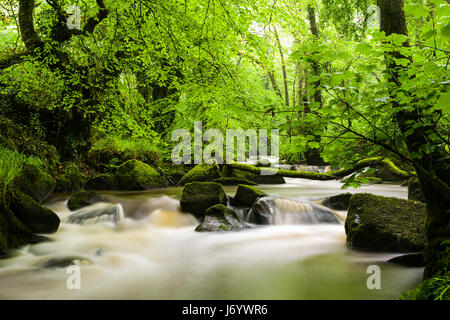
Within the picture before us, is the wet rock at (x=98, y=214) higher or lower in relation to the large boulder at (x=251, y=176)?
lower

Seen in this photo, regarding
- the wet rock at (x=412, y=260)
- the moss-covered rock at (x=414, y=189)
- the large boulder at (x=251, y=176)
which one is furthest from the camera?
the large boulder at (x=251, y=176)

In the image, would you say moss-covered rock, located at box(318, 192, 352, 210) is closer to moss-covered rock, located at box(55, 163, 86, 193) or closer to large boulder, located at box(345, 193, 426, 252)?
large boulder, located at box(345, 193, 426, 252)

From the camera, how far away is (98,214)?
570 cm

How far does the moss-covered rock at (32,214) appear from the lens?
423 cm

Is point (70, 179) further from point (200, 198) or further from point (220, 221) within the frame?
point (220, 221)

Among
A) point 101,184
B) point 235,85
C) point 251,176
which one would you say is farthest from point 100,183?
point 235,85

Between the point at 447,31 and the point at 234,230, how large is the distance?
14.4 feet

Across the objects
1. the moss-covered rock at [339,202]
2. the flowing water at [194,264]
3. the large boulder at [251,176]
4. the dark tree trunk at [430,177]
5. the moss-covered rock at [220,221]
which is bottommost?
the flowing water at [194,264]

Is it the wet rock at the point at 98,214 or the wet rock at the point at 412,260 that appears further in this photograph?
the wet rock at the point at 98,214

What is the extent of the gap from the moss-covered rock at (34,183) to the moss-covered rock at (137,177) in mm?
2485

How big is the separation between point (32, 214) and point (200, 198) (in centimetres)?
303

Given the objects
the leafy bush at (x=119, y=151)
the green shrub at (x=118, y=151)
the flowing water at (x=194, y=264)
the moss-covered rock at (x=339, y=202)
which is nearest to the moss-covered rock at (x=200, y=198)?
the flowing water at (x=194, y=264)

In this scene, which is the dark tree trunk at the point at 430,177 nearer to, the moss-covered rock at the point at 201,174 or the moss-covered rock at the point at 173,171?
the moss-covered rock at the point at 201,174
